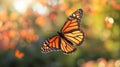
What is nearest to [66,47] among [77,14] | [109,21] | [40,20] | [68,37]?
[68,37]

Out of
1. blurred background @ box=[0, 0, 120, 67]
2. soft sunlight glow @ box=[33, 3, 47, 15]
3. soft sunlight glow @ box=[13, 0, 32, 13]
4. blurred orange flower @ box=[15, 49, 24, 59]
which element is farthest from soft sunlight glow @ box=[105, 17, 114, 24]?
blurred orange flower @ box=[15, 49, 24, 59]

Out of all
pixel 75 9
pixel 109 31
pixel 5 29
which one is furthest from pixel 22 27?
pixel 109 31

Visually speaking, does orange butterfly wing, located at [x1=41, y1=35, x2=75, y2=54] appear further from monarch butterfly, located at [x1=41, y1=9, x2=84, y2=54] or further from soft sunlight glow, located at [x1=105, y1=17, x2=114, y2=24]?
soft sunlight glow, located at [x1=105, y1=17, x2=114, y2=24]

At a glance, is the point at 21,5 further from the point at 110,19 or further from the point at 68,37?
the point at 110,19

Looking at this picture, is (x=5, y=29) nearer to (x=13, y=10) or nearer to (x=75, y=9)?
(x=13, y=10)

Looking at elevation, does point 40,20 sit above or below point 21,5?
below

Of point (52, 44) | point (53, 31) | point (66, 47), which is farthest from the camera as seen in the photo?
point (53, 31)
